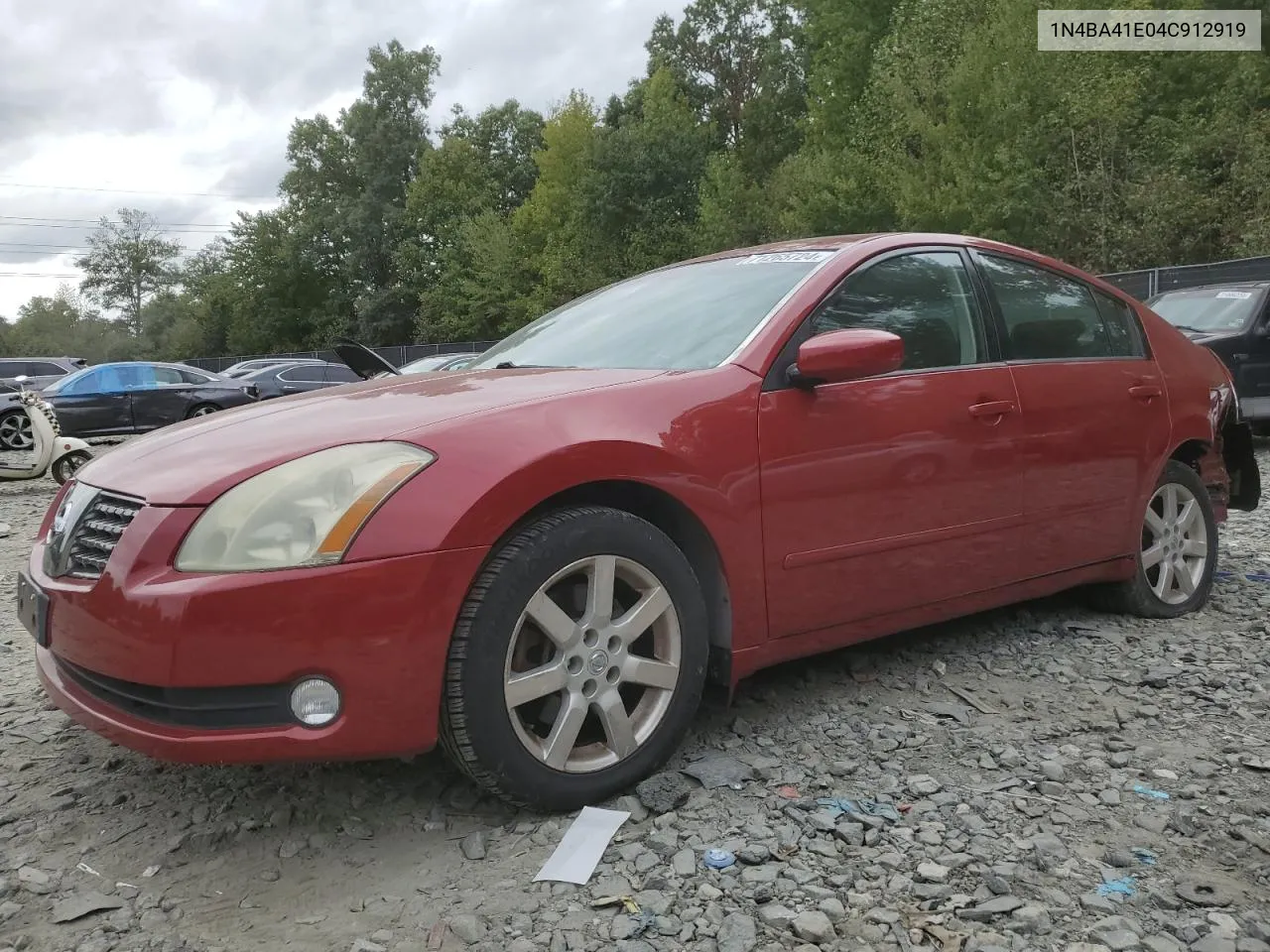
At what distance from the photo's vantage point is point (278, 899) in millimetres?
2166

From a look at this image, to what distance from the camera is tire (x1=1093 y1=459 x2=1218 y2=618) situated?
4.01 metres

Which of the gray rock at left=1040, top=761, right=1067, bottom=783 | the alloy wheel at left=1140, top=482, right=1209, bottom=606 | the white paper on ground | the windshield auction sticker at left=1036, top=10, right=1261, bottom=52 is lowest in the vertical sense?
the gray rock at left=1040, top=761, right=1067, bottom=783

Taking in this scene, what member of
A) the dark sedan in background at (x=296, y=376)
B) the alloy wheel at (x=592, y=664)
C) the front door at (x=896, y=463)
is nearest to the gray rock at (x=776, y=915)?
the alloy wheel at (x=592, y=664)

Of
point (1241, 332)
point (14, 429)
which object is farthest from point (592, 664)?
point (14, 429)

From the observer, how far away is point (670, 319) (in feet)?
10.6

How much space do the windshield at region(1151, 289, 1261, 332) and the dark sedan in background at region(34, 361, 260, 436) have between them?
12.1 meters

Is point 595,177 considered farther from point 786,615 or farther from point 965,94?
point 786,615

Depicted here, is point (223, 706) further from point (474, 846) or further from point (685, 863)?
point (685, 863)

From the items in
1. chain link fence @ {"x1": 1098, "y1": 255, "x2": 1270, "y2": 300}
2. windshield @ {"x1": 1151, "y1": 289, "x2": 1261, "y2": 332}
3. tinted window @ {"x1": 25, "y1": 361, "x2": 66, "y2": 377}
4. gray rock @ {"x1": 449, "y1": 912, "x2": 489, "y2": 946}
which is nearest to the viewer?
gray rock @ {"x1": 449, "y1": 912, "x2": 489, "y2": 946}

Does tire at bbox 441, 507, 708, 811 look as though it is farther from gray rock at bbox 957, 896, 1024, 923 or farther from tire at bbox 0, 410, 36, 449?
tire at bbox 0, 410, 36, 449

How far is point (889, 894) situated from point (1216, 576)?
351 centimetres

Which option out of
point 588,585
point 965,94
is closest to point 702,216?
point 965,94

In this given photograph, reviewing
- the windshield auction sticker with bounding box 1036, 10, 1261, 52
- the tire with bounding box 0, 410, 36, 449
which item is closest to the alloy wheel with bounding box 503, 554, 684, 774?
the tire with bounding box 0, 410, 36, 449

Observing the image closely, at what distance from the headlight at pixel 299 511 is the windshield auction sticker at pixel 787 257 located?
155 centimetres
